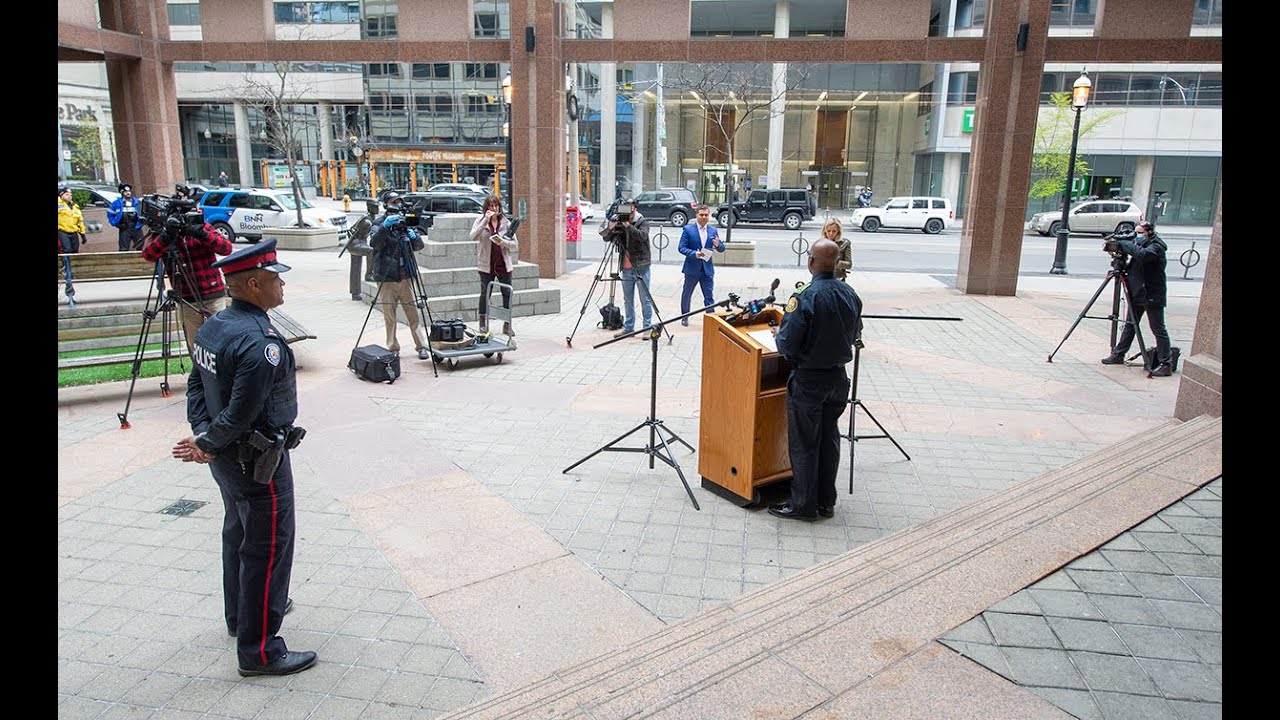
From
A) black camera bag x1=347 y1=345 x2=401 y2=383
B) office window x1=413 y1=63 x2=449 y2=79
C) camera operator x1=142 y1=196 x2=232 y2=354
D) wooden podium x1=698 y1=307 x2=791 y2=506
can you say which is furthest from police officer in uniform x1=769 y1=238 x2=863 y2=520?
office window x1=413 y1=63 x2=449 y2=79

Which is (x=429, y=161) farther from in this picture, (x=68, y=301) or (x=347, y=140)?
(x=68, y=301)

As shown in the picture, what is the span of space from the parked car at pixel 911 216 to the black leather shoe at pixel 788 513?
1306 inches

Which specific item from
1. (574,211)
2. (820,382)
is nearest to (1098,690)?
(820,382)

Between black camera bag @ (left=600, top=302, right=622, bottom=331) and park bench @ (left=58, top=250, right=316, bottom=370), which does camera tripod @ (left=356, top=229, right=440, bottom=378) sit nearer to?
park bench @ (left=58, top=250, right=316, bottom=370)

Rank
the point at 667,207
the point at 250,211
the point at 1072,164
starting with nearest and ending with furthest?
the point at 1072,164
the point at 250,211
the point at 667,207

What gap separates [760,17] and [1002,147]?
31.9 m

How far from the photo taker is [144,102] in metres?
18.6

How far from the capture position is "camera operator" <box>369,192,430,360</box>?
9898mm

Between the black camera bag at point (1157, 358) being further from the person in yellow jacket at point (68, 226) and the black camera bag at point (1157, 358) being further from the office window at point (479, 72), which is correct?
the office window at point (479, 72)

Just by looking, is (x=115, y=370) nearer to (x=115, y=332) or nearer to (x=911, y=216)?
(x=115, y=332)

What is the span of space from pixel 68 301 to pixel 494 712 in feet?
36.7

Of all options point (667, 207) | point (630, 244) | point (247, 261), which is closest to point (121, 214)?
point (630, 244)

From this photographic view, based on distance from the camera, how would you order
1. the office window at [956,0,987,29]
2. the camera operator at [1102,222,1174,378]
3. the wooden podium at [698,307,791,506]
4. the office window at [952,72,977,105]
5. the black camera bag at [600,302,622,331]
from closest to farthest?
the wooden podium at [698,307,791,506]
the camera operator at [1102,222,1174,378]
the black camera bag at [600,302,622,331]
the office window at [956,0,987,29]
the office window at [952,72,977,105]

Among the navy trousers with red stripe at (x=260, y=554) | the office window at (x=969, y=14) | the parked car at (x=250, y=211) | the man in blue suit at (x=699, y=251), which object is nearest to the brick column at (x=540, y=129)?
the man in blue suit at (x=699, y=251)
